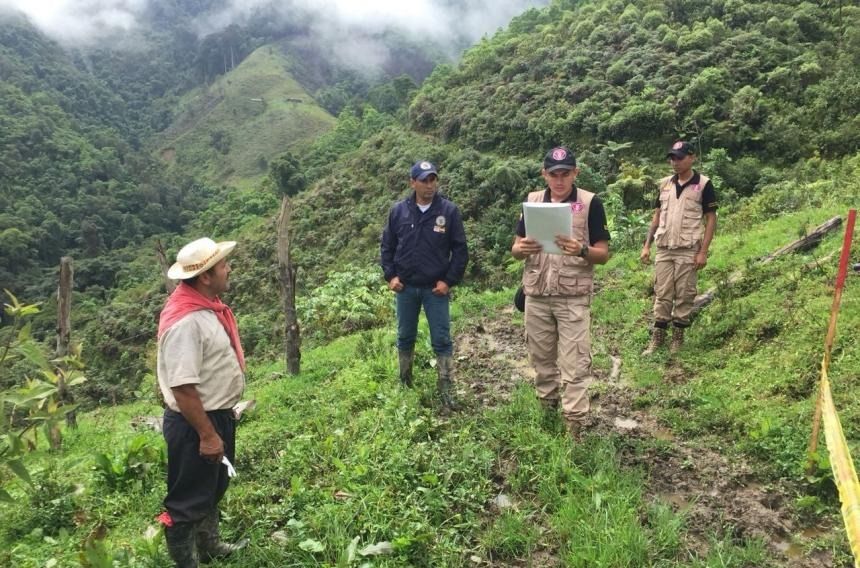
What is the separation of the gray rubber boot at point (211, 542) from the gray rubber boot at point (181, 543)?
0.70ft

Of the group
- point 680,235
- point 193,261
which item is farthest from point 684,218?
point 193,261

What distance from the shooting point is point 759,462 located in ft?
12.7

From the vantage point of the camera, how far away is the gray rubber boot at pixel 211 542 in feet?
10.3

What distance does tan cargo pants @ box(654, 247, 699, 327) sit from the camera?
Result: 5750 millimetres

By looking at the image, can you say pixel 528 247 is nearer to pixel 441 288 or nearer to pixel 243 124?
pixel 441 288

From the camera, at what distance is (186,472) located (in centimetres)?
278

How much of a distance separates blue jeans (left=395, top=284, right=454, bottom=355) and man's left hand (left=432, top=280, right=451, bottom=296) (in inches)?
2.4

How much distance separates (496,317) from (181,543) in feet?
21.2

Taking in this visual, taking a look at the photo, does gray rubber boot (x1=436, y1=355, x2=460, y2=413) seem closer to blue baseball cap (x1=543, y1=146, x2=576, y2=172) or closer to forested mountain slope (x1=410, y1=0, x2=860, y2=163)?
blue baseball cap (x1=543, y1=146, x2=576, y2=172)

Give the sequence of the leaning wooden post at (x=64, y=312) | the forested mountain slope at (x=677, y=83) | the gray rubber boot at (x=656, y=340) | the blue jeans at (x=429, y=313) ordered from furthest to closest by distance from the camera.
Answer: the forested mountain slope at (x=677, y=83), the leaning wooden post at (x=64, y=312), the gray rubber boot at (x=656, y=340), the blue jeans at (x=429, y=313)

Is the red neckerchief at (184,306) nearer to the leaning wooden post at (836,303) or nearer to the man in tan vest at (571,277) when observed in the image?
the man in tan vest at (571,277)

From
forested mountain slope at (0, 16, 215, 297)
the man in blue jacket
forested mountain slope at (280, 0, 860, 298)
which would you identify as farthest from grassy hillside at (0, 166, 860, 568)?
forested mountain slope at (0, 16, 215, 297)

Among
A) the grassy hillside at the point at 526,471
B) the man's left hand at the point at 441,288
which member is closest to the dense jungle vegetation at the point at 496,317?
the grassy hillside at the point at 526,471

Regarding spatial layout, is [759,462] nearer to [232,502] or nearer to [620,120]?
[232,502]
